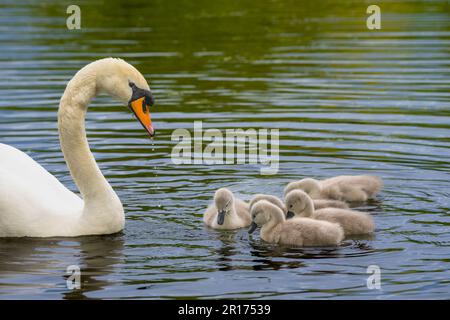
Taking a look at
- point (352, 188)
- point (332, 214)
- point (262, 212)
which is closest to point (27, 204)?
point (262, 212)

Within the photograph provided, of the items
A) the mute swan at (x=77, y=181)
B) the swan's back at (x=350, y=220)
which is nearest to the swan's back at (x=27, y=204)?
the mute swan at (x=77, y=181)

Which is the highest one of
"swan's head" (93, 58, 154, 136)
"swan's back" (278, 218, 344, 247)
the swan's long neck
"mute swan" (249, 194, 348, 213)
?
"swan's head" (93, 58, 154, 136)

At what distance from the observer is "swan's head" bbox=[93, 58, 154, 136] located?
10.1 meters

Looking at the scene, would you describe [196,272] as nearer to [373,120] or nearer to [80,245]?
[80,245]

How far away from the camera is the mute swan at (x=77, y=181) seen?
10172 mm

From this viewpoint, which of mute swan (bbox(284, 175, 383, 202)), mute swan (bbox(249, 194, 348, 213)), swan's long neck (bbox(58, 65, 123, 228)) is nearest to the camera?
swan's long neck (bbox(58, 65, 123, 228))

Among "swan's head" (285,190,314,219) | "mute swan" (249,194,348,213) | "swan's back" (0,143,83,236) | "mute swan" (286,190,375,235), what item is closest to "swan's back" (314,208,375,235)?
"mute swan" (286,190,375,235)

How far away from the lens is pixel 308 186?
11.5 m

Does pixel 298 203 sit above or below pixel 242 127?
below

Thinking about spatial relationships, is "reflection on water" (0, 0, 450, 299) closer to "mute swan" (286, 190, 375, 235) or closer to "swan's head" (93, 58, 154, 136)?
"mute swan" (286, 190, 375, 235)

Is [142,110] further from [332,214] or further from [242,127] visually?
[242,127]

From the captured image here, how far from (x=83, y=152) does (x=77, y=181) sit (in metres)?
0.29

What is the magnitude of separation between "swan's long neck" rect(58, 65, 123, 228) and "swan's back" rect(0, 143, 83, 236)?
21cm

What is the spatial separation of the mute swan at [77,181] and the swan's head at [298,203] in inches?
58.3
